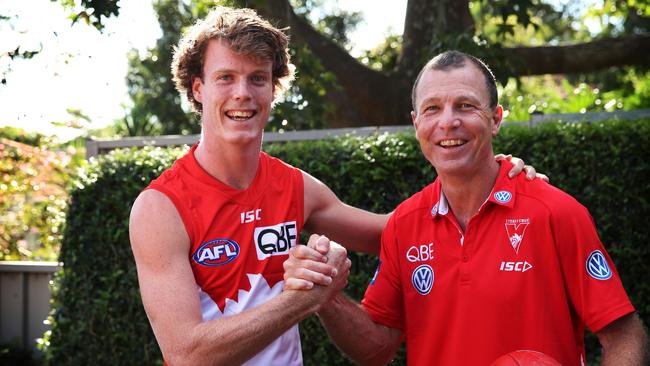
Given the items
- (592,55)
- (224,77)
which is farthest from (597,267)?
(592,55)

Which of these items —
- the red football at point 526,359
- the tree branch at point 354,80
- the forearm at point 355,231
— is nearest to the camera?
the red football at point 526,359

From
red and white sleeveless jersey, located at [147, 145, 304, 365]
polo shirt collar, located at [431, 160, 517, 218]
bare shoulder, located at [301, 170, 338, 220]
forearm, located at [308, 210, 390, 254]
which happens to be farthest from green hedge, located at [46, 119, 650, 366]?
red and white sleeveless jersey, located at [147, 145, 304, 365]

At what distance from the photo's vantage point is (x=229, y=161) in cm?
354

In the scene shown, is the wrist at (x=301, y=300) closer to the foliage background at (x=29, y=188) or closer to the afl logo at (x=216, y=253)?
the afl logo at (x=216, y=253)

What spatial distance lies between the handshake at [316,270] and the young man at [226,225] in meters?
0.01

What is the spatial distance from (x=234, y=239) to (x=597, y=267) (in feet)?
5.15

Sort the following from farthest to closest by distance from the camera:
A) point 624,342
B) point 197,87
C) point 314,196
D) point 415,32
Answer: point 415,32, point 314,196, point 197,87, point 624,342

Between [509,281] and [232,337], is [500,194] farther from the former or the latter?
[232,337]

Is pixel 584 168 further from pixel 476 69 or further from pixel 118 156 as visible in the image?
pixel 118 156

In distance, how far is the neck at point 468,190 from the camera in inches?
133

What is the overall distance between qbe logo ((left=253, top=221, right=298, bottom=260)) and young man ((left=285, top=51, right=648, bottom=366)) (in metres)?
0.23

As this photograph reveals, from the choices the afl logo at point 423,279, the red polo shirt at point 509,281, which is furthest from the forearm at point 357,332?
the afl logo at point 423,279

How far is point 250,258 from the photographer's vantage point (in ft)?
11.2

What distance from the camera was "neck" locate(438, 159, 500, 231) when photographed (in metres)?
3.39
